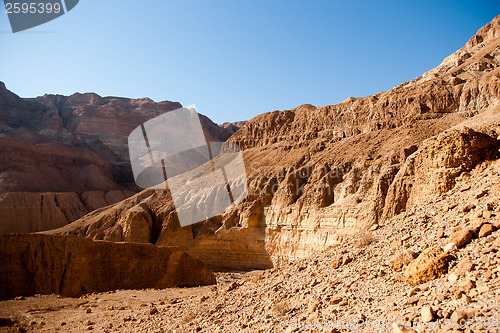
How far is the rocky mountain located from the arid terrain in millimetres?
18518

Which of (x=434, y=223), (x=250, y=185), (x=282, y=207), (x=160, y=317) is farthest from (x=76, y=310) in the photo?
(x=250, y=185)

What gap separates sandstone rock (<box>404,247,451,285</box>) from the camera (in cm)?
465

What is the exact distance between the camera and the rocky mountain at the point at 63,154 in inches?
2086

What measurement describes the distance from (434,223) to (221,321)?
14.6 feet

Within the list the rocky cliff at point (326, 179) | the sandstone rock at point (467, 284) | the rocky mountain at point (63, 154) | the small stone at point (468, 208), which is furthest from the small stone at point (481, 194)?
the rocky mountain at point (63, 154)

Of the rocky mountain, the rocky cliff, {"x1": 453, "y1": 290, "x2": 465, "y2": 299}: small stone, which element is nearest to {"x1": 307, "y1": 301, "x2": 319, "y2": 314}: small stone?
{"x1": 453, "y1": 290, "x2": 465, "y2": 299}: small stone

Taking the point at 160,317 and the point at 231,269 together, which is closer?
the point at 160,317

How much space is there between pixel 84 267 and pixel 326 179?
19.2m

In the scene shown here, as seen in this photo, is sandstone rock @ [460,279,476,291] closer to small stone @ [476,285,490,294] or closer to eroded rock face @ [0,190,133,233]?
small stone @ [476,285,490,294]

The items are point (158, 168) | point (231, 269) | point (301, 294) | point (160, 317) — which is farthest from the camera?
point (158, 168)

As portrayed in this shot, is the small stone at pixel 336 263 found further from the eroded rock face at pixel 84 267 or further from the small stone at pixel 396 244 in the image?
the eroded rock face at pixel 84 267

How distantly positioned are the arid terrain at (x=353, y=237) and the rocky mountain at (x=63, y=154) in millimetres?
18518

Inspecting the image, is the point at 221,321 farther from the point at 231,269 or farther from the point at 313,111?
the point at 313,111

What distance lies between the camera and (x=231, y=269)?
3228cm
